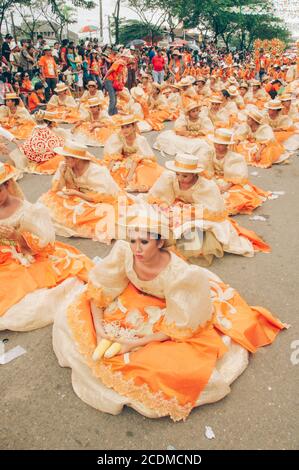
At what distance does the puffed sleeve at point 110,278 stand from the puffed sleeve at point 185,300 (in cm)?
38

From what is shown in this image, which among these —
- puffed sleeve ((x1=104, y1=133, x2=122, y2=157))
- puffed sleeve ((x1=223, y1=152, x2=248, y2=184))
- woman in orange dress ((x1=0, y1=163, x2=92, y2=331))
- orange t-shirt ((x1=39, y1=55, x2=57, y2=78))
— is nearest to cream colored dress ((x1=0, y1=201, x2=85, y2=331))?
woman in orange dress ((x1=0, y1=163, x2=92, y2=331))

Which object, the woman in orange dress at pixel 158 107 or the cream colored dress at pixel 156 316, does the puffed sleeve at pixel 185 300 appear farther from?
the woman in orange dress at pixel 158 107

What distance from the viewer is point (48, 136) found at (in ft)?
25.8

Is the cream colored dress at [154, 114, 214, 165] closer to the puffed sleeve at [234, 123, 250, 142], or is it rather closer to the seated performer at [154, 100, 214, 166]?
the seated performer at [154, 100, 214, 166]

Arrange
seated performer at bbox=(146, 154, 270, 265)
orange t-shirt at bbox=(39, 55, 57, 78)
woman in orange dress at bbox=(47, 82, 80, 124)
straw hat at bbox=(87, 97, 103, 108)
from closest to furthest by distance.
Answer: seated performer at bbox=(146, 154, 270, 265)
straw hat at bbox=(87, 97, 103, 108)
woman in orange dress at bbox=(47, 82, 80, 124)
orange t-shirt at bbox=(39, 55, 57, 78)

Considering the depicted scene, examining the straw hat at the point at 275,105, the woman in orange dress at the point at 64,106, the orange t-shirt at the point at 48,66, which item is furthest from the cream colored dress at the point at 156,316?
the orange t-shirt at the point at 48,66

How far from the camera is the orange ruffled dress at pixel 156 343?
8.40 ft

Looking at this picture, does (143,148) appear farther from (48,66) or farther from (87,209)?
(48,66)

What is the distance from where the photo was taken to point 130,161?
22.1 ft

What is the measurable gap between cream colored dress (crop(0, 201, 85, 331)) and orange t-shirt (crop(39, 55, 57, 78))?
1106cm

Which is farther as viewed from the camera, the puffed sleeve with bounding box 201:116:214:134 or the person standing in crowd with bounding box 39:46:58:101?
the person standing in crowd with bounding box 39:46:58:101

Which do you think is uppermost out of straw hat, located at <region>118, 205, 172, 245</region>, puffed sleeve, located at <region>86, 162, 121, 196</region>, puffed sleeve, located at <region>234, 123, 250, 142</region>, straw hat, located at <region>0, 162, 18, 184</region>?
straw hat, located at <region>118, 205, 172, 245</region>

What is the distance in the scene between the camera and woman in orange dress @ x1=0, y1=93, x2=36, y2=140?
392 inches

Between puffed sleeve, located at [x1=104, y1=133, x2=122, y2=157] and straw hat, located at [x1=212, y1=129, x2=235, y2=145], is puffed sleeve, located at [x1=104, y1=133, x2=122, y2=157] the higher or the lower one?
the lower one
